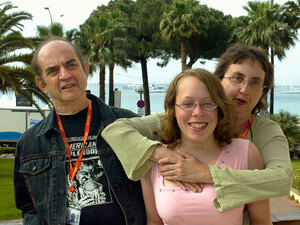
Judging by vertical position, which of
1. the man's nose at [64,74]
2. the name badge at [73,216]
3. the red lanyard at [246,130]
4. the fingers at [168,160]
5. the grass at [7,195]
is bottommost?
the grass at [7,195]

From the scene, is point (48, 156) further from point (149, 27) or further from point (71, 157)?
point (149, 27)

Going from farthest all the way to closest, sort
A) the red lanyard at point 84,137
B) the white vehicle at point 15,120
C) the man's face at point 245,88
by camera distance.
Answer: the white vehicle at point 15,120
the red lanyard at point 84,137
the man's face at point 245,88

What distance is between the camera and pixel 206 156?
191 centimetres

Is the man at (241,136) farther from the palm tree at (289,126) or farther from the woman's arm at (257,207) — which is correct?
the palm tree at (289,126)

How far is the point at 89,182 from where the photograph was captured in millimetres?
2174

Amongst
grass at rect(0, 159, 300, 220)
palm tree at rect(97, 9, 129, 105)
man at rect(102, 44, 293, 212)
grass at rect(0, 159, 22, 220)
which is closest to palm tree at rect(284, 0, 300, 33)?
palm tree at rect(97, 9, 129, 105)

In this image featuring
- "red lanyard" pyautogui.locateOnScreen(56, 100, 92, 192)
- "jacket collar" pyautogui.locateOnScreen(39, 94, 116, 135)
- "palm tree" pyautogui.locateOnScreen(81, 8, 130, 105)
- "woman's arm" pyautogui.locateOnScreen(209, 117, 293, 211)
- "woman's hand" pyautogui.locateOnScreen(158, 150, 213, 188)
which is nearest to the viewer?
"woman's arm" pyautogui.locateOnScreen(209, 117, 293, 211)

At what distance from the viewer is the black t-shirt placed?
83.9 inches

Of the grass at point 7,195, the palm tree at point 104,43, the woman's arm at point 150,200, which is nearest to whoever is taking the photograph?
the woman's arm at point 150,200

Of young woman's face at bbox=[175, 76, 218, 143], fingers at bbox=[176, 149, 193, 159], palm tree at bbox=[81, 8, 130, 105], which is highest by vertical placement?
palm tree at bbox=[81, 8, 130, 105]

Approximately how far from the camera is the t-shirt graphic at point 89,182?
215 cm

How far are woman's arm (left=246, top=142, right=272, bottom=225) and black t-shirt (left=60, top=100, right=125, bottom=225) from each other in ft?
2.69

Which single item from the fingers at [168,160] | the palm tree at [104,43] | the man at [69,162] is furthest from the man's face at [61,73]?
the palm tree at [104,43]

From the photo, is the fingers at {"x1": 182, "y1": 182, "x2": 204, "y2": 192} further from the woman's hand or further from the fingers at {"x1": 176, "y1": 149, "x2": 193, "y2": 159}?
the fingers at {"x1": 176, "y1": 149, "x2": 193, "y2": 159}
